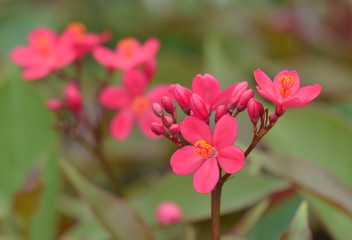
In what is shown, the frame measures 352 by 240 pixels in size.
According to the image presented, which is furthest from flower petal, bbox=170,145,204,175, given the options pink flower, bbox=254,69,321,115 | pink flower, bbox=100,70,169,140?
pink flower, bbox=100,70,169,140

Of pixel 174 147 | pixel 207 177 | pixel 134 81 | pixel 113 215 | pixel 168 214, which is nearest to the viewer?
pixel 207 177

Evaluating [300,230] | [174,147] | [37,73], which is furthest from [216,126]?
[174,147]

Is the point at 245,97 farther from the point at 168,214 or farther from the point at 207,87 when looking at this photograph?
the point at 168,214

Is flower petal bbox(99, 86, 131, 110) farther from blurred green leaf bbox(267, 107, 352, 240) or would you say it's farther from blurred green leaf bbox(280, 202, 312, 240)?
blurred green leaf bbox(280, 202, 312, 240)

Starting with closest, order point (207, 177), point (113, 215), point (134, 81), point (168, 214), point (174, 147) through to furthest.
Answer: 1. point (207, 177)
2. point (113, 215)
3. point (168, 214)
4. point (134, 81)
5. point (174, 147)

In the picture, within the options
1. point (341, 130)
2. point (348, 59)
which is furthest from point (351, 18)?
point (341, 130)

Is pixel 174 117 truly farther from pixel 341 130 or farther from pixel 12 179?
pixel 12 179
